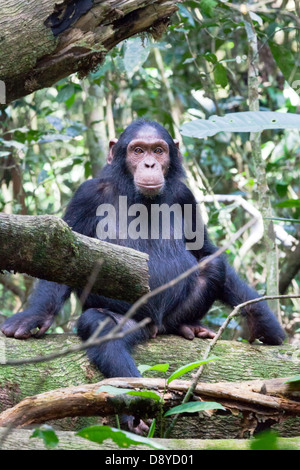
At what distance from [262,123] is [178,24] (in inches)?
124

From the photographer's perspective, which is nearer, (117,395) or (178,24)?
(117,395)

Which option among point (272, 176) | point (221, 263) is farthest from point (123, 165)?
point (272, 176)

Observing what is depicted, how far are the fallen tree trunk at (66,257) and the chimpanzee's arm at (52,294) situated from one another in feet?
3.50

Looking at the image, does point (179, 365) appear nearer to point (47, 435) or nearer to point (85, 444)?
point (85, 444)

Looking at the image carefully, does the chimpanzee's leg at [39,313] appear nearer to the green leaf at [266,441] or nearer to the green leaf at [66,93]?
the green leaf at [66,93]

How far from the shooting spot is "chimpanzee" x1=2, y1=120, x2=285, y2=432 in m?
4.01

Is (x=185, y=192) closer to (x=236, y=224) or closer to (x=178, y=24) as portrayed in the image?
(x=178, y=24)

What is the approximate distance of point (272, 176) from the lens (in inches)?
292

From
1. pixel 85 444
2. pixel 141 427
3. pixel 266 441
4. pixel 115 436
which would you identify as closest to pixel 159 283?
pixel 141 427

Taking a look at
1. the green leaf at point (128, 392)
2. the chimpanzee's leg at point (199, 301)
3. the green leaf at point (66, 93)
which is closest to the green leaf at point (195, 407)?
the green leaf at point (128, 392)

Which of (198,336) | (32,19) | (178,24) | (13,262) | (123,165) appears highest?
(178,24)

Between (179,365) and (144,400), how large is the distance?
1.04 metres

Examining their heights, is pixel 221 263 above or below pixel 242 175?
below
